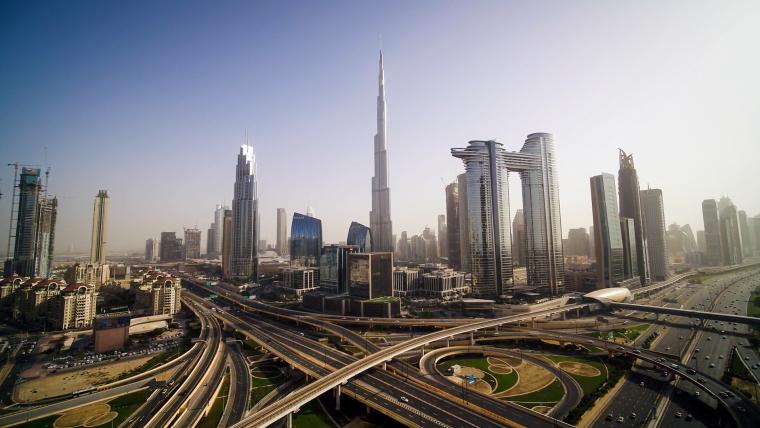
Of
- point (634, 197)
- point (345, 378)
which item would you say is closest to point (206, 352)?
point (345, 378)

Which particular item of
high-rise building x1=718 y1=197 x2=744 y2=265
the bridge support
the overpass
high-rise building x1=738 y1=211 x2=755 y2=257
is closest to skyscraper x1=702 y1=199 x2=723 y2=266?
high-rise building x1=718 y1=197 x2=744 y2=265

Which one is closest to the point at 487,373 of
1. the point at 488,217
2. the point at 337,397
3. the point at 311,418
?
the point at 337,397

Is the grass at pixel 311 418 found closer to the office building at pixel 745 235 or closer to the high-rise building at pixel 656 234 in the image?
the high-rise building at pixel 656 234

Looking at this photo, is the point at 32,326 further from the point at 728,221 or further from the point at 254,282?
the point at 728,221

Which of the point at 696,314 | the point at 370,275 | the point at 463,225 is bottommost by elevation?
the point at 696,314

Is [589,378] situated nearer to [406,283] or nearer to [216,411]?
[216,411]

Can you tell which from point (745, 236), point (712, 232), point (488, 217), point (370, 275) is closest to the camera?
point (370, 275)
